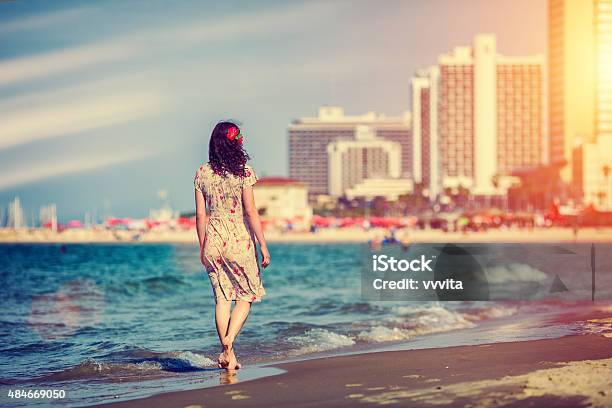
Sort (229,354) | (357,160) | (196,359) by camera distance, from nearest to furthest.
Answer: (229,354) < (196,359) < (357,160)

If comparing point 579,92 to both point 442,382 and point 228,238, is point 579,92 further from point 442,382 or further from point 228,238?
point 442,382

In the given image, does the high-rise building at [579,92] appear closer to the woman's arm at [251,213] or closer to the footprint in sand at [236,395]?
the woman's arm at [251,213]

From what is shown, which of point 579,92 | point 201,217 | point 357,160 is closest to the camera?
point 201,217

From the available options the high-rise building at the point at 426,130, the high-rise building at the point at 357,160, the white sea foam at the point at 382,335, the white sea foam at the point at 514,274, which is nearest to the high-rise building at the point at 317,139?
the high-rise building at the point at 357,160

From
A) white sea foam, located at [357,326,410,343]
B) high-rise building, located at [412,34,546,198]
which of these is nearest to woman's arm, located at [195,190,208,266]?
white sea foam, located at [357,326,410,343]

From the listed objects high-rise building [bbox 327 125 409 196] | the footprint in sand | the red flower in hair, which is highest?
high-rise building [bbox 327 125 409 196]

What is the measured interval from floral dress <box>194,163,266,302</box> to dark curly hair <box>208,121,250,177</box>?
28 millimetres

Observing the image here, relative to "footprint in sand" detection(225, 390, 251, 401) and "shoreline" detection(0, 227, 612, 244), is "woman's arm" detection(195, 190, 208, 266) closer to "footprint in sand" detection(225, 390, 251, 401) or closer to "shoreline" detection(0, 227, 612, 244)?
"footprint in sand" detection(225, 390, 251, 401)

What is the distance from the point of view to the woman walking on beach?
4492 mm

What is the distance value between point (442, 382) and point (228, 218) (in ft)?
4.07

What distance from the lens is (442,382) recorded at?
3975 mm

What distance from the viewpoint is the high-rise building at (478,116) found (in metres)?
135

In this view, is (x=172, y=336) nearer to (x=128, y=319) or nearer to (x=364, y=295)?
(x=128, y=319)

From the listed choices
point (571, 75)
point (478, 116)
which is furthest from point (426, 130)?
point (571, 75)
